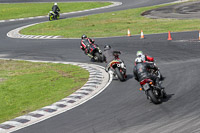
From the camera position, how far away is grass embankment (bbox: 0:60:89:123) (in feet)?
51.7

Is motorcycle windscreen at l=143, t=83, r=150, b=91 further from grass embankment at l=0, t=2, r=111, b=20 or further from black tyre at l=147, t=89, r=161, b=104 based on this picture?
grass embankment at l=0, t=2, r=111, b=20

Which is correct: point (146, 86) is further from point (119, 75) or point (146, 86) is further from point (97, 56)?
point (97, 56)

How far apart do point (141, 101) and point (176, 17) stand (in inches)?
1071

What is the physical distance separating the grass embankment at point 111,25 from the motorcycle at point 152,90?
62.7ft

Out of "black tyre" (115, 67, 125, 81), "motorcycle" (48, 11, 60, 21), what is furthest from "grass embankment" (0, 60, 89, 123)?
"motorcycle" (48, 11, 60, 21)

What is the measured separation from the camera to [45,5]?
203ft

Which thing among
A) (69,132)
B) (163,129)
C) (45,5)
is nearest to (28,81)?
(69,132)

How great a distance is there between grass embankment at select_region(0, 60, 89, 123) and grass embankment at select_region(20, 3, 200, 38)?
11490 millimetres

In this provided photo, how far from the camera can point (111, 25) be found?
39.2 metres

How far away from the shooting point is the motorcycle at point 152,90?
13.5m

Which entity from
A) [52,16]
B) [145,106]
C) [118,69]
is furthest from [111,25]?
[145,106]

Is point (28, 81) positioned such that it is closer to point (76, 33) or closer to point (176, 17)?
point (76, 33)

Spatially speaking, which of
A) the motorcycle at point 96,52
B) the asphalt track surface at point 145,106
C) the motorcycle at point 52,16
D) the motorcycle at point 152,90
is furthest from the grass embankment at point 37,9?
the motorcycle at point 152,90

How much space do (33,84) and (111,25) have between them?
828 inches
